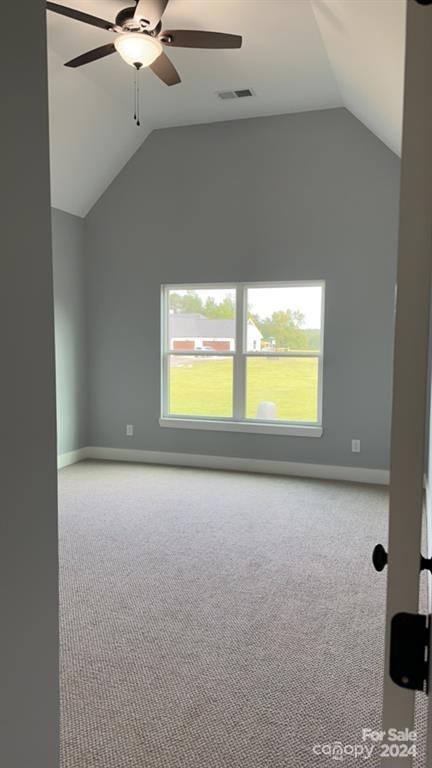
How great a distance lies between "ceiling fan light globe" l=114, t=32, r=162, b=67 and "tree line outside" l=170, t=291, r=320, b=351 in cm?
279

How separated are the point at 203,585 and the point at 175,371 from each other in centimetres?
332

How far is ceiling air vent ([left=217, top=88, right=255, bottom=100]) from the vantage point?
184 inches

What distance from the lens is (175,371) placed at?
5.97 metres

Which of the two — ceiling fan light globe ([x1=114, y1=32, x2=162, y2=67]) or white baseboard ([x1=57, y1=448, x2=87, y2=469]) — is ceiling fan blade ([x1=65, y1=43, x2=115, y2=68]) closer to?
ceiling fan light globe ([x1=114, y1=32, x2=162, y2=67])

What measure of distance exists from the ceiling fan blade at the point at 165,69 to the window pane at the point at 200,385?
9.44ft

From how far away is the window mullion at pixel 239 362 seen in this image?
18.5 feet

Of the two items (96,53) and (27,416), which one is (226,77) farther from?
(27,416)

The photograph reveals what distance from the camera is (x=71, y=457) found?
597cm

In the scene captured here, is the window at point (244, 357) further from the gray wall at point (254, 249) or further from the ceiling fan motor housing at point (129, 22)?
the ceiling fan motor housing at point (129, 22)

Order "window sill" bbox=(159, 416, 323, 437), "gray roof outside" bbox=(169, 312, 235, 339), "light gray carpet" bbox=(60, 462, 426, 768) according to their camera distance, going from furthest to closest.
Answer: "gray roof outside" bbox=(169, 312, 235, 339)
"window sill" bbox=(159, 416, 323, 437)
"light gray carpet" bbox=(60, 462, 426, 768)

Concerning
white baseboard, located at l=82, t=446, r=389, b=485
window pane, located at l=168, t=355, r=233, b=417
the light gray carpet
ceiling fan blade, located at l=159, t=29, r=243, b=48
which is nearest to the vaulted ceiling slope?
ceiling fan blade, located at l=159, t=29, r=243, b=48

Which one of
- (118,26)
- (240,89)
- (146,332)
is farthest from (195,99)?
(146,332)

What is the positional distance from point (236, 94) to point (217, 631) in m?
4.54

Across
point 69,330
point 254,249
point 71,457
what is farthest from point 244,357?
point 71,457
